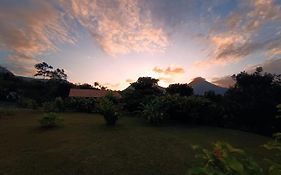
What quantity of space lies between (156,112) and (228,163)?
51.7ft

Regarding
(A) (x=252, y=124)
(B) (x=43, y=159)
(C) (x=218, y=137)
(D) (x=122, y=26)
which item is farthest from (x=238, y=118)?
(B) (x=43, y=159)

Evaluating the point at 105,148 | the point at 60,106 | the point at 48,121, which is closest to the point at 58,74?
the point at 60,106

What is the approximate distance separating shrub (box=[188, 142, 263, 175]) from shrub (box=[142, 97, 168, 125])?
49.0 feet

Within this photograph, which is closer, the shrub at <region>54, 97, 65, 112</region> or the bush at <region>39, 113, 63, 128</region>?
the bush at <region>39, 113, 63, 128</region>

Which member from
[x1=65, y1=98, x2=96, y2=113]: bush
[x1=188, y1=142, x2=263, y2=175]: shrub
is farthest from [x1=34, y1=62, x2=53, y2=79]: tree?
[x1=188, y1=142, x2=263, y2=175]: shrub

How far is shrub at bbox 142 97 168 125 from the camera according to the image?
1724cm

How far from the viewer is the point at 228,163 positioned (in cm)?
178

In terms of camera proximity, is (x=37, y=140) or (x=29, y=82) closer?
(x=37, y=140)

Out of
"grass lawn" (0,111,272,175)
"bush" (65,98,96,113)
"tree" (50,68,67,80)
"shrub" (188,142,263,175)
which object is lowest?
"grass lawn" (0,111,272,175)

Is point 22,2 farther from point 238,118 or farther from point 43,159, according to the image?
point 238,118

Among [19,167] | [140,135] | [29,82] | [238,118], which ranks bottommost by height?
[19,167]

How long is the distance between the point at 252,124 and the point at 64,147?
13633 millimetres

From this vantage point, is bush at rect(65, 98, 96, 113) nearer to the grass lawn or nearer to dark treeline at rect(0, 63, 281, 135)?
dark treeline at rect(0, 63, 281, 135)

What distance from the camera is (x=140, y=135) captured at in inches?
535
